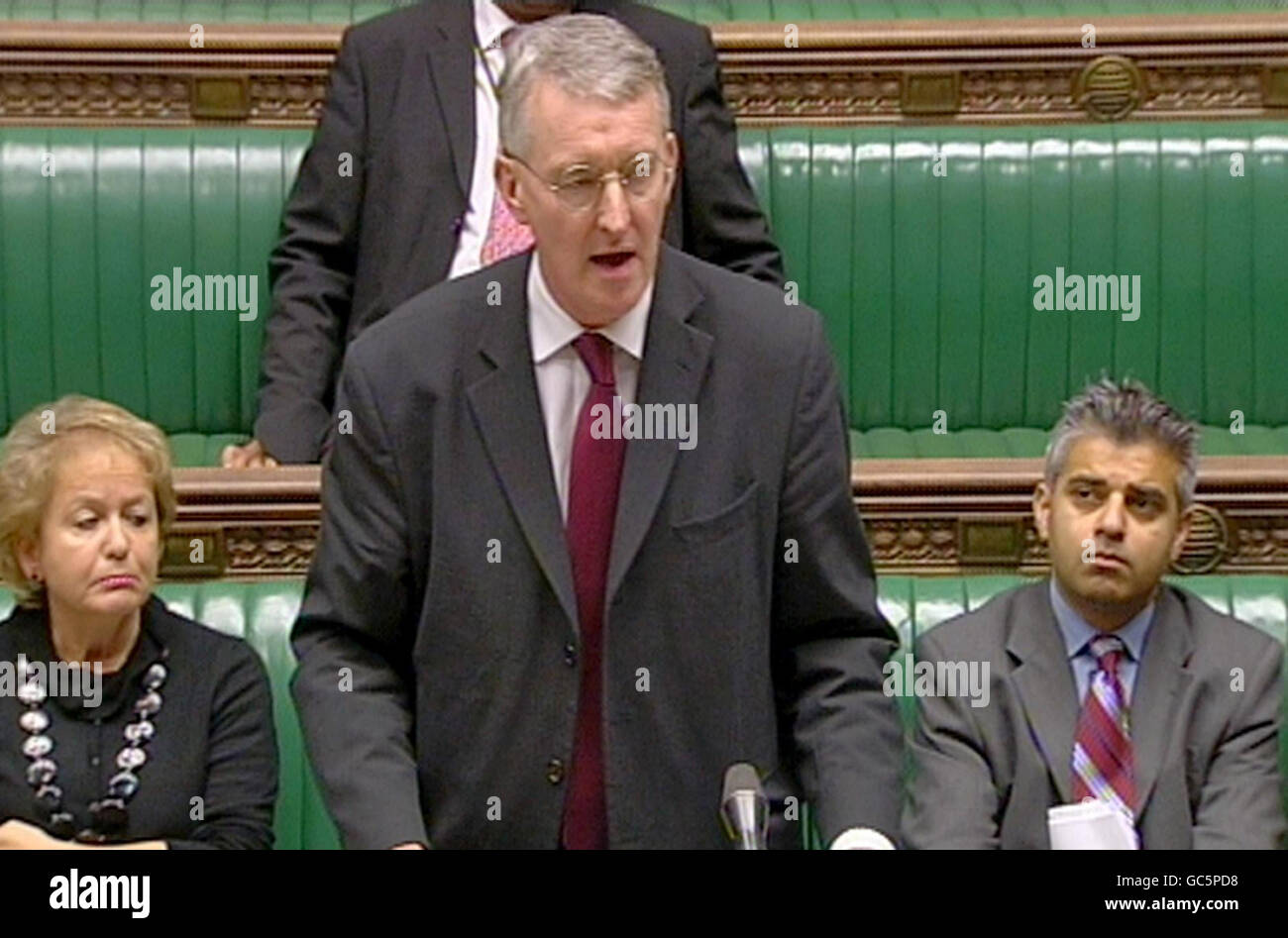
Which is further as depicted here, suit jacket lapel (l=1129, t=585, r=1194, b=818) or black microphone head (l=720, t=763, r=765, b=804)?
suit jacket lapel (l=1129, t=585, r=1194, b=818)

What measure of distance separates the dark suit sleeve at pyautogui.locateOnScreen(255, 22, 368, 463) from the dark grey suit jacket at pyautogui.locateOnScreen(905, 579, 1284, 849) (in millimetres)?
565

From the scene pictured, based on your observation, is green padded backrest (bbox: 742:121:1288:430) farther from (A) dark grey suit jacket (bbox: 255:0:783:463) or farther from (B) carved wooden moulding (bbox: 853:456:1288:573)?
(B) carved wooden moulding (bbox: 853:456:1288:573)

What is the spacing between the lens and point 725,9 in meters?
2.04

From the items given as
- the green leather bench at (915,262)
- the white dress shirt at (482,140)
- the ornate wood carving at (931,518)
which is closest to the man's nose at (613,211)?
the ornate wood carving at (931,518)

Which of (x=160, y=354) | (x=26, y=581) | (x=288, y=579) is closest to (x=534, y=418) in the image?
(x=26, y=581)

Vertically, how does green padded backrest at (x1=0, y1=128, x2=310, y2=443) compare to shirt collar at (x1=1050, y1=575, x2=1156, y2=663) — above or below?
above

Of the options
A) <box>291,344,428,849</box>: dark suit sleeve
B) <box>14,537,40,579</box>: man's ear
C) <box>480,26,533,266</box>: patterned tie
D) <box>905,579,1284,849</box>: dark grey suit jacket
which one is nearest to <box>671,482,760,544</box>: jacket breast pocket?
<box>291,344,428,849</box>: dark suit sleeve

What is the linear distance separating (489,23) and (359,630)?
31.9 inches

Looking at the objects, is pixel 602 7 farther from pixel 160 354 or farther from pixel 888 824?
pixel 888 824

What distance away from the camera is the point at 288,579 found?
1.50 metres

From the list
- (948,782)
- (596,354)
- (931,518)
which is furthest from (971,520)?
(596,354)

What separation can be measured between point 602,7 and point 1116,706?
2.22 feet

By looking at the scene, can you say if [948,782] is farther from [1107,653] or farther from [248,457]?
[248,457]

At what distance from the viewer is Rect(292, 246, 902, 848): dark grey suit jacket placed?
1.02m
